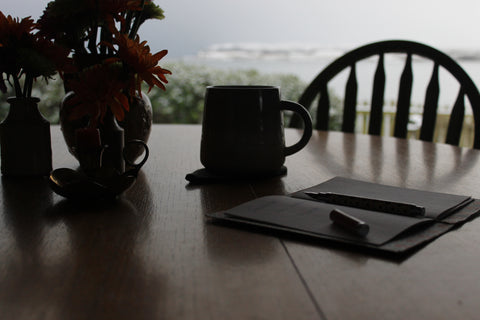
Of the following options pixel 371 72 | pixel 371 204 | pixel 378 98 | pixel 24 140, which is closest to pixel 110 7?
pixel 24 140

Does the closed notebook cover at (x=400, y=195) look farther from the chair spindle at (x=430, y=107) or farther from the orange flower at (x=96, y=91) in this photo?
the chair spindle at (x=430, y=107)

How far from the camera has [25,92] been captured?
2.42 ft

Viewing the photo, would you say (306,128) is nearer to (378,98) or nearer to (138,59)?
(138,59)

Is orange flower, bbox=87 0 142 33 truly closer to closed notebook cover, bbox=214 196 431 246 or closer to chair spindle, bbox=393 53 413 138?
closed notebook cover, bbox=214 196 431 246

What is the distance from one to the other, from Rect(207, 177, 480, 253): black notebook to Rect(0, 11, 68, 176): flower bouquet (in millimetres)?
326

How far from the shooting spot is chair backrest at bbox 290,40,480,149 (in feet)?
4.02

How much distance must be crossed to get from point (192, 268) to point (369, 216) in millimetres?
210

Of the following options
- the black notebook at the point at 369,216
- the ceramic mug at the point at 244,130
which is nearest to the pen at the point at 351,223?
the black notebook at the point at 369,216

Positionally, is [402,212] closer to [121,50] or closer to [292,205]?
[292,205]

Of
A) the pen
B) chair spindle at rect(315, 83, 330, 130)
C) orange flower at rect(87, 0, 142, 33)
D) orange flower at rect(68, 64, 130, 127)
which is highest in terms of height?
orange flower at rect(87, 0, 142, 33)

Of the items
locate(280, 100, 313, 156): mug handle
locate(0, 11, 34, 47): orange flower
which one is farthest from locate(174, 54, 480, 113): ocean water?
locate(0, 11, 34, 47): orange flower

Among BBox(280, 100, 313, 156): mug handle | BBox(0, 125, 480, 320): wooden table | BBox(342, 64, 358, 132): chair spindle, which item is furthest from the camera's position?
BBox(342, 64, 358, 132): chair spindle

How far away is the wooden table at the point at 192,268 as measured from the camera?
354 millimetres

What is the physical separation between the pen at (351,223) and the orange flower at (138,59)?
0.30 meters
